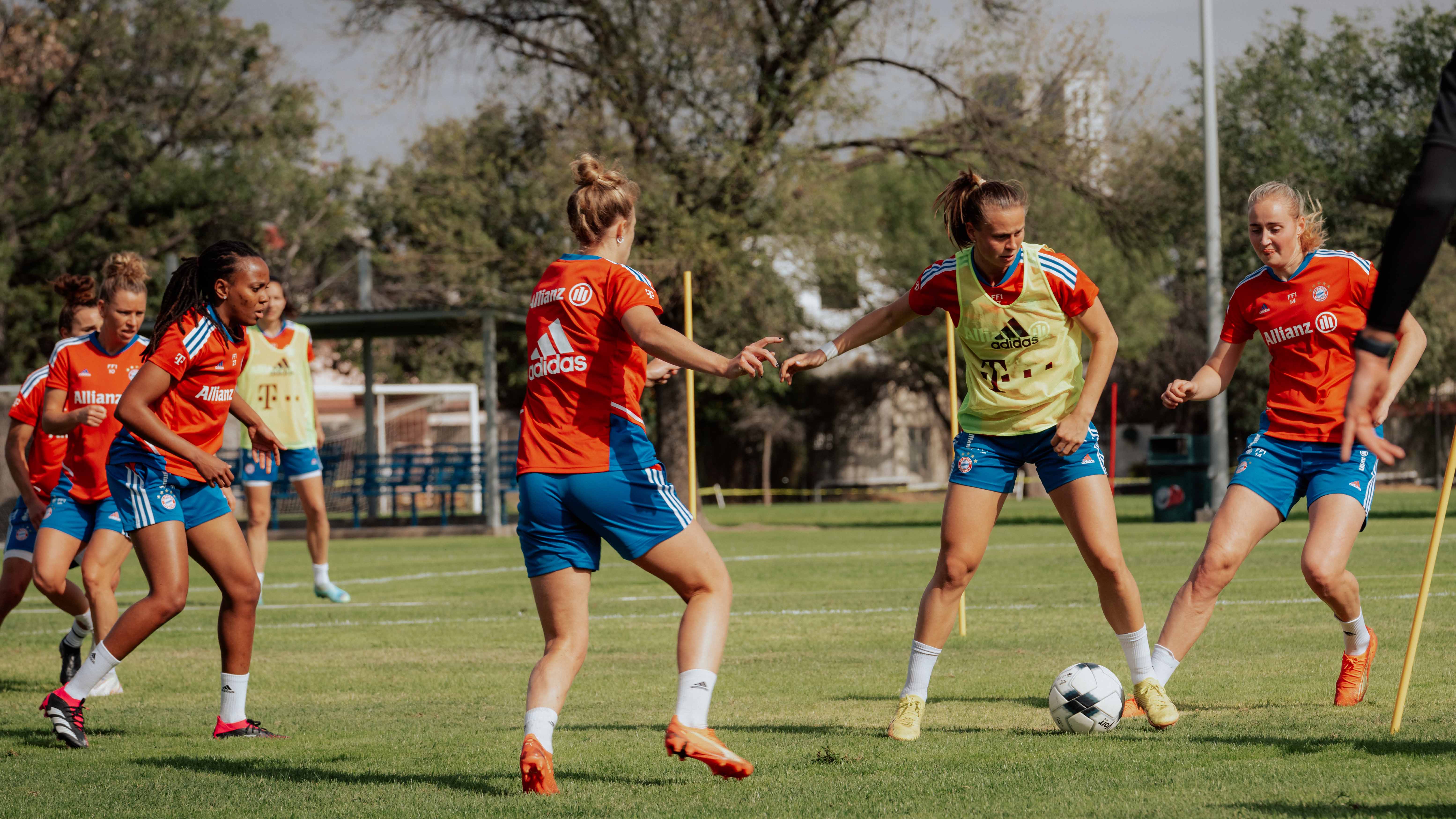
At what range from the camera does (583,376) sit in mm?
4598

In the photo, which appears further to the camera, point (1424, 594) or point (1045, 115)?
point (1045, 115)

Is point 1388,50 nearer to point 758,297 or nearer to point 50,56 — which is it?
point 758,297

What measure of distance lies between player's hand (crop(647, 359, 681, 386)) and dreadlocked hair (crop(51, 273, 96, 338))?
12.4 feet

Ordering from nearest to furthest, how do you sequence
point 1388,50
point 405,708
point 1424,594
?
1. point 1424,594
2. point 405,708
3. point 1388,50

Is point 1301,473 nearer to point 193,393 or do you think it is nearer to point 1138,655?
point 1138,655

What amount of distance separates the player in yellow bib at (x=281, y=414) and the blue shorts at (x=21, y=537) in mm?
3362

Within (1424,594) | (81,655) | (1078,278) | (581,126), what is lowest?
(81,655)

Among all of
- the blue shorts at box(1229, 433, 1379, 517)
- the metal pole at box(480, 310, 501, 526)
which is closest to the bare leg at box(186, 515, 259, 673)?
the blue shorts at box(1229, 433, 1379, 517)

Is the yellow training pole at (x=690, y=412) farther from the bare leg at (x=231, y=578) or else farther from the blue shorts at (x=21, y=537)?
the blue shorts at (x=21, y=537)

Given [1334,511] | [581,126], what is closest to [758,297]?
[581,126]

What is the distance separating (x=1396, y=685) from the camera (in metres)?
6.26

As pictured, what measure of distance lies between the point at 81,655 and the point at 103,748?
310cm

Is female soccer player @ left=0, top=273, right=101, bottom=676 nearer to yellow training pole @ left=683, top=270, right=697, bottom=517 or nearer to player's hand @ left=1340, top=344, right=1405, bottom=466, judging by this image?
yellow training pole @ left=683, top=270, right=697, bottom=517

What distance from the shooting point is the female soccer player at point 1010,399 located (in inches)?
→ 214
